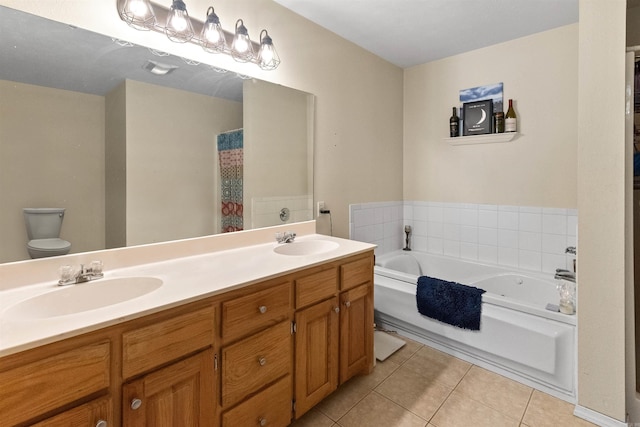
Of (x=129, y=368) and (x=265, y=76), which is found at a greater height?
(x=265, y=76)

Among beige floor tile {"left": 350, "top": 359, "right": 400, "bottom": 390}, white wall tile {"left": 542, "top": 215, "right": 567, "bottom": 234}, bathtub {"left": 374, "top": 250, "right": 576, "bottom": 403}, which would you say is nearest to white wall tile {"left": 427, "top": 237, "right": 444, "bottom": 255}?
bathtub {"left": 374, "top": 250, "right": 576, "bottom": 403}

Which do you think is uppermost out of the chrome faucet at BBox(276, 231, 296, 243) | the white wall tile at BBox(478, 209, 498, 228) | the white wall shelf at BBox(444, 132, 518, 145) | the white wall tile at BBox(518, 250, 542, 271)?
the white wall shelf at BBox(444, 132, 518, 145)

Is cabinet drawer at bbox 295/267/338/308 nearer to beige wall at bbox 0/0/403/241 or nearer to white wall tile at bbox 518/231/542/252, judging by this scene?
beige wall at bbox 0/0/403/241

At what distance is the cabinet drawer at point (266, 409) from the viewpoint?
1223 millimetres

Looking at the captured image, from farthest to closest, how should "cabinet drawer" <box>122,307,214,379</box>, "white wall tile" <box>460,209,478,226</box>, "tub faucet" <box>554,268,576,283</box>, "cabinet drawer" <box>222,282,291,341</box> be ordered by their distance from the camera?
"white wall tile" <box>460,209,478,226</box>
"tub faucet" <box>554,268,576,283</box>
"cabinet drawer" <box>222,282,291,341</box>
"cabinet drawer" <box>122,307,214,379</box>

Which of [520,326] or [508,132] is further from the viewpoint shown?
[508,132]

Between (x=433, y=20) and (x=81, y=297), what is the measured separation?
2.70 meters

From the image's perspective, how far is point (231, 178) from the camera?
1.86m

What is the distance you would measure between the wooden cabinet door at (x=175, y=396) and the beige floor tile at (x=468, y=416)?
1.18 m

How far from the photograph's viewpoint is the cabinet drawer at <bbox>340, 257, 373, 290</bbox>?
1695 millimetres

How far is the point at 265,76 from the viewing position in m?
2.00

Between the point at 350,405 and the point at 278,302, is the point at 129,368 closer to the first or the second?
the point at 278,302

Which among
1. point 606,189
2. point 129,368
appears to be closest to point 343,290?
point 129,368

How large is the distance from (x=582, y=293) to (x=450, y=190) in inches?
61.5
